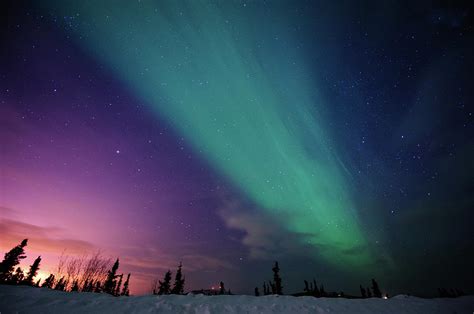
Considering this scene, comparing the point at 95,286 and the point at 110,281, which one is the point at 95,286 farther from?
the point at 110,281

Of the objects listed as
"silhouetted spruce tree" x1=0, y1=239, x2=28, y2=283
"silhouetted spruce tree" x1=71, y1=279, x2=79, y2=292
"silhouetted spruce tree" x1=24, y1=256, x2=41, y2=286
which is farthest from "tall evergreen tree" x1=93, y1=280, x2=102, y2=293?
"silhouetted spruce tree" x1=0, y1=239, x2=28, y2=283

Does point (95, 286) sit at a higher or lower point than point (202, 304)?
higher

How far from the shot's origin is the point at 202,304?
1045 cm

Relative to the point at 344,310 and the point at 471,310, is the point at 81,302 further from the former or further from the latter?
the point at 471,310

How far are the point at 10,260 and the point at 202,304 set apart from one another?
62.8 meters

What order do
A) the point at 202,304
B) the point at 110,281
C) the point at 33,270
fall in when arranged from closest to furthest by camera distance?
the point at 202,304
the point at 33,270
the point at 110,281

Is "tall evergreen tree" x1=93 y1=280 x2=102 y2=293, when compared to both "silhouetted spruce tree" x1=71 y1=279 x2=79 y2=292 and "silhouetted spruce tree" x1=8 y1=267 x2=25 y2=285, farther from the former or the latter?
"silhouetted spruce tree" x1=8 y1=267 x2=25 y2=285

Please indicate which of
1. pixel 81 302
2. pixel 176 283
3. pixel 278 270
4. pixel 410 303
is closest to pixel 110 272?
pixel 176 283

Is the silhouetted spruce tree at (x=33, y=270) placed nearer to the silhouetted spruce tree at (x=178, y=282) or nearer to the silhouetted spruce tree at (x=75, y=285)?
the silhouetted spruce tree at (x=75, y=285)

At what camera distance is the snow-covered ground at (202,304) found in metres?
Result: 9.20

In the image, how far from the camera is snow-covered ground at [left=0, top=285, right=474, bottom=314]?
9.20m

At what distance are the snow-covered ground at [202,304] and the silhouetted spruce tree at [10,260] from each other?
2209 inches

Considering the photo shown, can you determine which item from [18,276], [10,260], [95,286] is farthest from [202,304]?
[95,286]

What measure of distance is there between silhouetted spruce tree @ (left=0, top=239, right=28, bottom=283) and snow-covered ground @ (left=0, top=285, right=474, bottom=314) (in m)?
56.1
